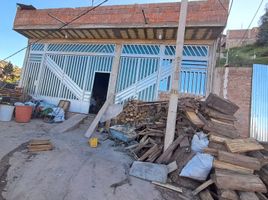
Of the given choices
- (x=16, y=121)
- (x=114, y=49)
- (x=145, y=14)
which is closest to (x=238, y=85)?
(x=145, y=14)

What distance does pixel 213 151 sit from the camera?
15.7 feet

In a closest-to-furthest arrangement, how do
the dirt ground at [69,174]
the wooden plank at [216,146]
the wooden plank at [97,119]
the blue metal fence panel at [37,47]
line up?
1. the dirt ground at [69,174]
2. the wooden plank at [216,146]
3. the wooden plank at [97,119]
4. the blue metal fence panel at [37,47]

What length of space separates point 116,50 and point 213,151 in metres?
7.14

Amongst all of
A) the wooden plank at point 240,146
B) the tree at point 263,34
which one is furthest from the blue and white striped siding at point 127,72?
the tree at point 263,34

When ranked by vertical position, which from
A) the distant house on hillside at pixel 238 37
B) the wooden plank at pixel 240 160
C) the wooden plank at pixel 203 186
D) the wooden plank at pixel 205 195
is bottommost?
the wooden plank at pixel 205 195

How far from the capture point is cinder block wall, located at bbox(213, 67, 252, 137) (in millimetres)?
9334

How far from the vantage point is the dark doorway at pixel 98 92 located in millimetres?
11652

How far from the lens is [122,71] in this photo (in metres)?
10.3

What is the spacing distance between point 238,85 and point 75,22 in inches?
307

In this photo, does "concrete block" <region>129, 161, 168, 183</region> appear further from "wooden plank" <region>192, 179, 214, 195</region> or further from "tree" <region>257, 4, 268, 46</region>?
"tree" <region>257, 4, 268, 46</region>

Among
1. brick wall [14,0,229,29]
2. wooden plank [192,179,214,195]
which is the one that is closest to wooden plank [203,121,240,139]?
wooden plank [192,179,214,195]

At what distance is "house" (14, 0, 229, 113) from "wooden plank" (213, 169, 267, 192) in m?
5.29

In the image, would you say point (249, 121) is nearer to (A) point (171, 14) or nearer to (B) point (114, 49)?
(A) point (171, 14)

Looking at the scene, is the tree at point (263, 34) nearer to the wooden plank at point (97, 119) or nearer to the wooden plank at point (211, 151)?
the wooden plank at point (97, 119)
